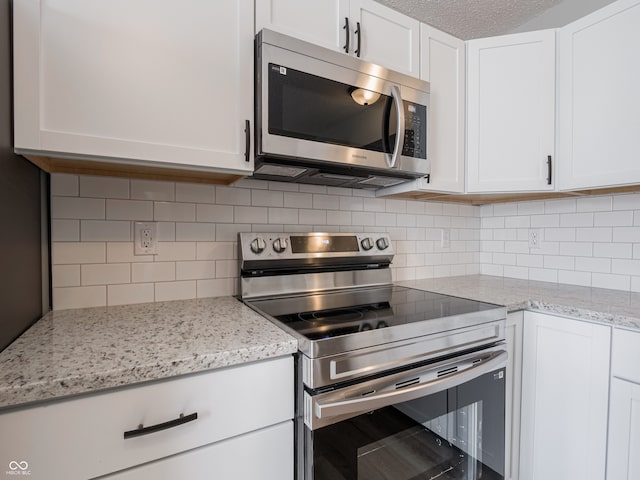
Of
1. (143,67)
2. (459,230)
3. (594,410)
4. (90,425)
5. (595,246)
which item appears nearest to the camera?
(90,425)

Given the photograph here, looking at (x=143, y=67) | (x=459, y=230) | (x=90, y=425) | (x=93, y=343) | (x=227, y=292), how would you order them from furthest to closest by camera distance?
(x=459, y=230) < (x=227, y=292) < (x=143, y=67) < (x=93, y=343) < (x=90, y=425)

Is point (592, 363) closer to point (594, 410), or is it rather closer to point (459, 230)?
point (594, 410)

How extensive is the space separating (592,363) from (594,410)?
0.17m

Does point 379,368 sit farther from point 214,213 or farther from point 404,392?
point 214,213

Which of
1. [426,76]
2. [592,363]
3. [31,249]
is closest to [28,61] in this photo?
[31,249]

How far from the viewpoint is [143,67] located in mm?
956

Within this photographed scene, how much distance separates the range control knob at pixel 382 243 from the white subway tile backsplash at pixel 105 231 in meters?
1.12

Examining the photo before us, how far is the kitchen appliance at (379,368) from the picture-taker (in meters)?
0.87

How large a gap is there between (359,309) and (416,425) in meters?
0.42

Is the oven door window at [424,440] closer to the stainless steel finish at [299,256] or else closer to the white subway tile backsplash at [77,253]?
the stainless steel finish at [299,256]

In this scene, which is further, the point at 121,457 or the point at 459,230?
the point at 459,230

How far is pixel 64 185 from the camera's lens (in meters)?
1.13

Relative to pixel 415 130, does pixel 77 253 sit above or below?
below

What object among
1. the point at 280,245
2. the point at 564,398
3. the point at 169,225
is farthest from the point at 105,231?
the point at 564,398
